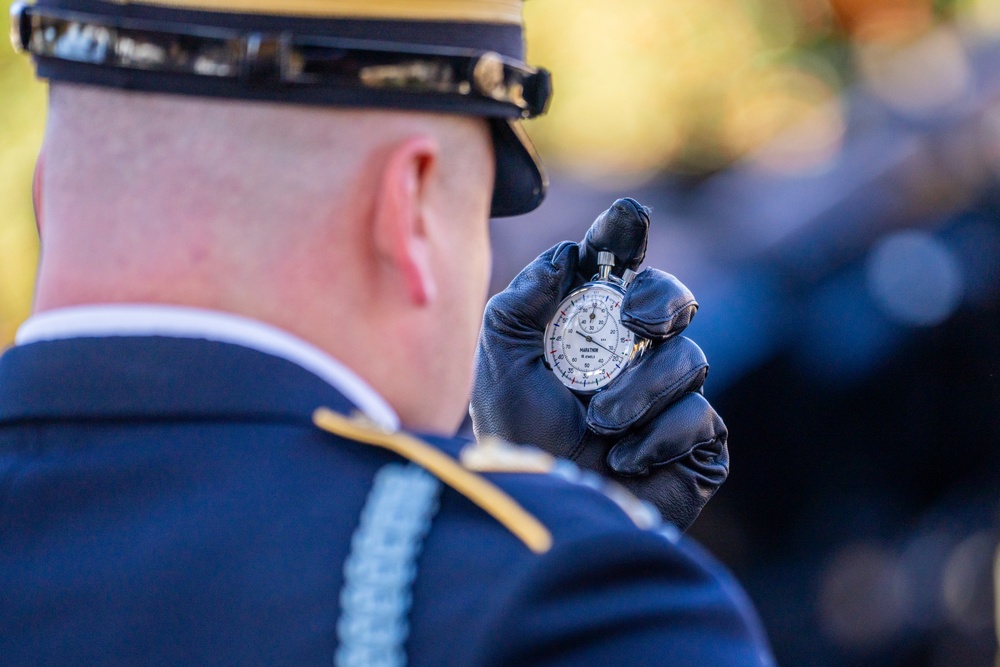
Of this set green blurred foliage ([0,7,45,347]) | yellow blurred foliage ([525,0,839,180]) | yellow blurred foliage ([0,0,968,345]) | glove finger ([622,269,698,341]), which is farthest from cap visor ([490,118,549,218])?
yellow blurred foliage ([525,0,839,180])

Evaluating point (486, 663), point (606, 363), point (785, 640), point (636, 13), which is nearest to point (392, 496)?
point (486, 663)

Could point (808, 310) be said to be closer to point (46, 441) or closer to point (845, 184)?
point (845, 184)

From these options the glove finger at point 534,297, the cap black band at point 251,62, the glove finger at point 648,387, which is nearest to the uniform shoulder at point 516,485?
the cap black band at point 251,62

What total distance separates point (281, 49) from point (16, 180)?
6.76m

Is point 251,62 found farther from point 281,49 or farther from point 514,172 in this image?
point 514,172

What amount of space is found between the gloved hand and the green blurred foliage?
570cm

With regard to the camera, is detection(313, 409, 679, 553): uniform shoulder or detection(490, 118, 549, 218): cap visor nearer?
detection(313, 409, 679, 553): uniform shoulder

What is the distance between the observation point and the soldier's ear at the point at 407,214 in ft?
3.86

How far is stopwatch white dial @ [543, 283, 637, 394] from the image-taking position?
1.84 meters

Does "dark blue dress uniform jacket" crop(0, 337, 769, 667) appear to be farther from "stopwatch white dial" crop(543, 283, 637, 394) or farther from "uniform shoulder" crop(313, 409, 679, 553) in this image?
"stopwatch white dial" crop(543, 283, 637, 394)

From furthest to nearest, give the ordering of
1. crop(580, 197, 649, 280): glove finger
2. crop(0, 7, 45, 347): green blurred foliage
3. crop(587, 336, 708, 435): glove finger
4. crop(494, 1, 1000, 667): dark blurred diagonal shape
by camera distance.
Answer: crop(0, 7, 45, 347): green blurred foliage, crop(494, 1, 1000, 667): dark blurred diagonal shape, crop(580, 197, 649, 280): glove finger, crop(587, 336, 708, 435): glove finger

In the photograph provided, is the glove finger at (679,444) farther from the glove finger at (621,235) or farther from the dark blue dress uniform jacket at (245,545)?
the dark blue dress uniform jacket at (245,545)

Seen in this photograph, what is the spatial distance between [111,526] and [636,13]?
24.5 ft

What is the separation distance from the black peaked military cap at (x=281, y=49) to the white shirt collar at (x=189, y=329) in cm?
22
